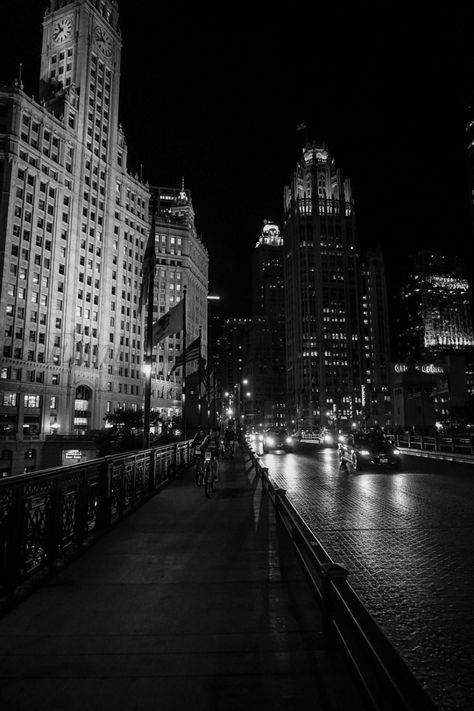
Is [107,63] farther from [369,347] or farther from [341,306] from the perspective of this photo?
[369,347]

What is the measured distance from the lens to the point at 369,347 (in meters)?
173

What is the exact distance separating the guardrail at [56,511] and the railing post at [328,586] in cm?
334

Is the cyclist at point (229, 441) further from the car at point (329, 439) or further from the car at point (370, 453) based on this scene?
the car at point (329, 439)

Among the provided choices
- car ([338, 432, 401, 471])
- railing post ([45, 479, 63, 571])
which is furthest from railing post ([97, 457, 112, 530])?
car ([338, 432, 401, 471])

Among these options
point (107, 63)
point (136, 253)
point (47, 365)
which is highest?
point (107, 63)

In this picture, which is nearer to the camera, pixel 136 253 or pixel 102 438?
pixel 102 438

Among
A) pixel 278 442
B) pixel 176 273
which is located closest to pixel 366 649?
pixel 278 442

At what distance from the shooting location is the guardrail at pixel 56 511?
5027 millimetres

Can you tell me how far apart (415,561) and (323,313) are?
15703 cm

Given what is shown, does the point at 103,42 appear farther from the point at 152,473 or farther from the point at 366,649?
the point at 366,649

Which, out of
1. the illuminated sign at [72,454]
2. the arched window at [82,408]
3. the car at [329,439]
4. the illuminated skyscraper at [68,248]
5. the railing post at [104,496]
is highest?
the illuminated skyscraper at [68,248]

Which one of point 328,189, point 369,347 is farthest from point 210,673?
point 328,189

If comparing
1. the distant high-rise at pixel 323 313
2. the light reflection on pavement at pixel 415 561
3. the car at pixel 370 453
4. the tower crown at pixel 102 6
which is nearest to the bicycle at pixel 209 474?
the light reflection on pavement at pixel 415 561

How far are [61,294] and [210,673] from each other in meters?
78.3
